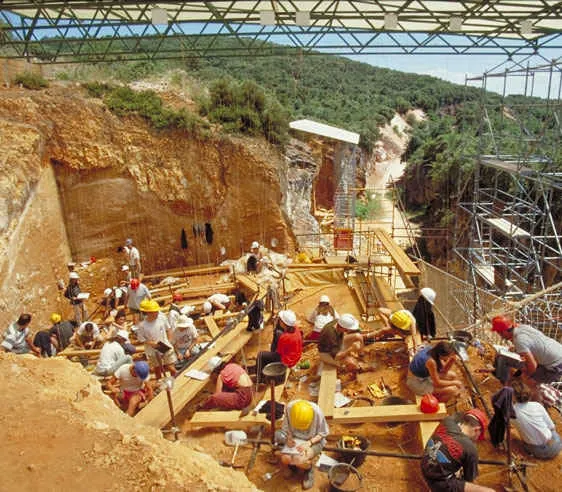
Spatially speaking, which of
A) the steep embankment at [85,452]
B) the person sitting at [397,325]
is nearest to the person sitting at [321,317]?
the person sitting at [397,325]

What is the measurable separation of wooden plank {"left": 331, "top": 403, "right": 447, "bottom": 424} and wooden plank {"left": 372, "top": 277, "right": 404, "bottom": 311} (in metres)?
3.12

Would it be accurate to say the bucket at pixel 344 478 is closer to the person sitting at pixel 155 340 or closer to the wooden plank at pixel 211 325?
the person sitting at pixel 155 340

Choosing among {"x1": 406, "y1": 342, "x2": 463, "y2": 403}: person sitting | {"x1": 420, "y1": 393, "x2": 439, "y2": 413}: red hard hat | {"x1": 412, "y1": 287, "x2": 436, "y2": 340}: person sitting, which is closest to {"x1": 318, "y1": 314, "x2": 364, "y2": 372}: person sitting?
{"x1": 406, "y1": 342, "x2": 463, "y2": 403}: person sitting

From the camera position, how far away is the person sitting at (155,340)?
21.6 feet

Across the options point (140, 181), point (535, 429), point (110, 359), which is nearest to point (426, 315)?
point (535, 429)

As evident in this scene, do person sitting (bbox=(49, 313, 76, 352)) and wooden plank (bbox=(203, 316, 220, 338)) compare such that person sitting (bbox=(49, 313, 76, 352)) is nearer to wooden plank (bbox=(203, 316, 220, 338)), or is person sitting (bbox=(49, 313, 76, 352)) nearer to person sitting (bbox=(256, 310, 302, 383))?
wooden plank (bbox=(203, 316, 220, 338))

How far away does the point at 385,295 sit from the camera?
29.8 feet

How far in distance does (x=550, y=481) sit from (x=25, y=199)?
11.5 m

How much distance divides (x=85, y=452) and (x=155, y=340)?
2944mm

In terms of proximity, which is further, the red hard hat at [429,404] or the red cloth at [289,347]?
the red cloth at [289,347]

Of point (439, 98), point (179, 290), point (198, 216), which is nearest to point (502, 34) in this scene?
point (198, 216)

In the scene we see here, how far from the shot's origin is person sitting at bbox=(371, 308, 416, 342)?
6.39m

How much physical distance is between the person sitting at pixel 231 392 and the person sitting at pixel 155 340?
1.10 m

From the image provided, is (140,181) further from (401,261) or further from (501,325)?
(501,325)
